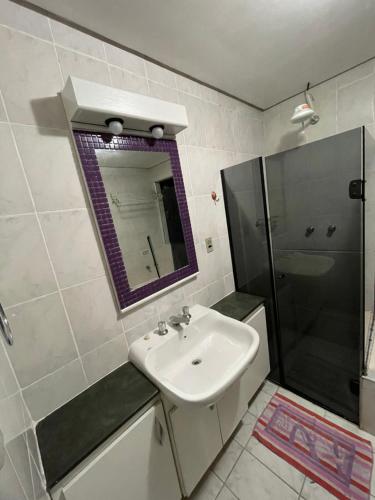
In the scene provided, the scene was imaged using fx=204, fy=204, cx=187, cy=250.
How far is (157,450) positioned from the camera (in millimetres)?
861

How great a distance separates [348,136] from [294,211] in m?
0.51

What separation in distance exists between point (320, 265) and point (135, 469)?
1526mm

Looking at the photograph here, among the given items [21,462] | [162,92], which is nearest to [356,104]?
[162,92]

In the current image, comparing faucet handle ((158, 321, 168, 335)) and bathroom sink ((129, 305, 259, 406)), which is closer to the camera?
bathroom sink ((129, 305, 259, 406))

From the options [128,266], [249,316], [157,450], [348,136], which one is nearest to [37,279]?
[128,266]

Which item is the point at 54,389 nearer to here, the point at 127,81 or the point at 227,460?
the point at 227,460

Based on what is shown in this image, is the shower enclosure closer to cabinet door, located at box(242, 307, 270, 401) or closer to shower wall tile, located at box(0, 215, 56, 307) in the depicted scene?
cabinet door, located at box(242, 307, 270, 401)

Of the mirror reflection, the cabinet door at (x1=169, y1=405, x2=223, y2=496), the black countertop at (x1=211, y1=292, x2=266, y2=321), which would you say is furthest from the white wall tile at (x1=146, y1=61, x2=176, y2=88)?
the cabinet door at (x1=169, y1=405, x2=223, y2=496)

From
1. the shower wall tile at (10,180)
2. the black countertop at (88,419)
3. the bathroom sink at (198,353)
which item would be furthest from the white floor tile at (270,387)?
the shower wall tile at (10,180)

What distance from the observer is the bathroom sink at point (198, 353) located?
0.91 meters

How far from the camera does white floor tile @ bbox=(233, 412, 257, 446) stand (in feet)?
4.33

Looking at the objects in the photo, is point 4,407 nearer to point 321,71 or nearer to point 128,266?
point 128,266

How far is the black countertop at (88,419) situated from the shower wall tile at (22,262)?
1.63ft

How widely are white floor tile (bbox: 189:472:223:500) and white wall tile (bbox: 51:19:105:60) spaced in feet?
7.40
